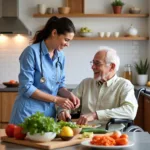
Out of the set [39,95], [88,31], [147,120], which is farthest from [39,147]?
[88,31]

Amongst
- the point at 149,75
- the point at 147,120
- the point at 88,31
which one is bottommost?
the point at 147,120

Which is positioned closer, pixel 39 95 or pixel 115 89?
pixel 39 95

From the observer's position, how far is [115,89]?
3.54 metres

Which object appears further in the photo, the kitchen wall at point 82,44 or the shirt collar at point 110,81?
the kitchen wall at point 82,44

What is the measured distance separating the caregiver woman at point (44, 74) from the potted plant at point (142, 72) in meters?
2.71

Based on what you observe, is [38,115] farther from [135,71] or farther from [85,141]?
[135,71]

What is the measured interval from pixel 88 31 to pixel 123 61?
2.14 ft

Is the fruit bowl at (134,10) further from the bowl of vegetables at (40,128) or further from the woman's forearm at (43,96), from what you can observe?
the bowl of vegetables at (40,128)

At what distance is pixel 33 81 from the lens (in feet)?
10.9

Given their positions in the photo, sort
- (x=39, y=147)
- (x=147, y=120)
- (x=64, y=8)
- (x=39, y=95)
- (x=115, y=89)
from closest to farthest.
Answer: (x=39, y=147) < (x=39, y=95) < (x=115, y=89) < (x=147, y=120) < (x=64, y=8)

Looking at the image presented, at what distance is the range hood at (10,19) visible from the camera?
5.82 meters

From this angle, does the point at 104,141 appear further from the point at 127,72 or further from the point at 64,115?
the point at 127,72

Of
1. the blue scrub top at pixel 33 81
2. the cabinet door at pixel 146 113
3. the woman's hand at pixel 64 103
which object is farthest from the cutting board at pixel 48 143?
the cabinet door at pixel 146 113

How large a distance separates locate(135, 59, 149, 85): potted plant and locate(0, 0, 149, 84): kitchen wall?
0.09m
